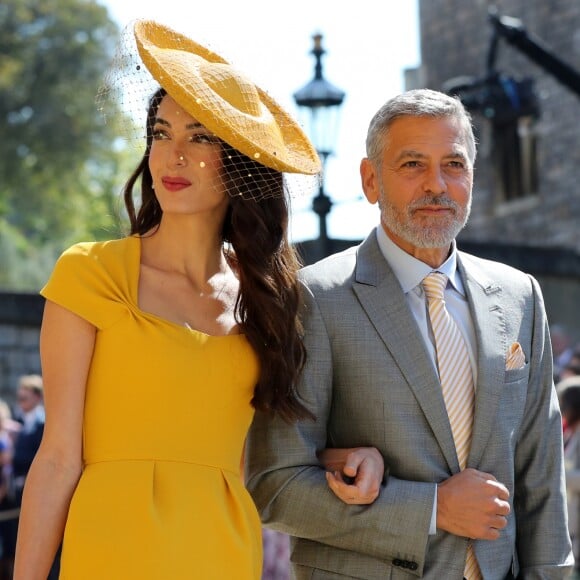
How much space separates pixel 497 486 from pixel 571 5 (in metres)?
19.6

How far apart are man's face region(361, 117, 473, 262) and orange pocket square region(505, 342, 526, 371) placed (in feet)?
1.18

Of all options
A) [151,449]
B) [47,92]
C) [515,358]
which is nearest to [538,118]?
[515,358]

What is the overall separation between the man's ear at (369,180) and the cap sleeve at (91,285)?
2.63 ft

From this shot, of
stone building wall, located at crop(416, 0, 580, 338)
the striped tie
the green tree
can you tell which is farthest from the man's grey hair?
the green tree

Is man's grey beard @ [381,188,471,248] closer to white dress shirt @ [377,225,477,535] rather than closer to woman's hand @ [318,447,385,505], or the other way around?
white dress shirt @ [377,225,477,535]

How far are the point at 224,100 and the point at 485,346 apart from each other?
3.35ft

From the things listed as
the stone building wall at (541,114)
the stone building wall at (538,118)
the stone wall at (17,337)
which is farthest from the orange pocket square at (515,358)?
the stone building wall at (541,114)

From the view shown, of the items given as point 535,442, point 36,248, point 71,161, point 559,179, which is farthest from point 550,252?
point 36,248

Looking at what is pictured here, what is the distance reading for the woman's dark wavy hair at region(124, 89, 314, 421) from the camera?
392 centimetres

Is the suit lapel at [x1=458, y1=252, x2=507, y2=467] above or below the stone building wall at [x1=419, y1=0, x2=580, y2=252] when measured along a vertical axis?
above

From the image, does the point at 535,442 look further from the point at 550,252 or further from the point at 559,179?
the point at 559,179

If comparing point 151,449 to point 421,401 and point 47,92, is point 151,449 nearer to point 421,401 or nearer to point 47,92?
point 421,401

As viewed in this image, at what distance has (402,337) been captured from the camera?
4.05 m

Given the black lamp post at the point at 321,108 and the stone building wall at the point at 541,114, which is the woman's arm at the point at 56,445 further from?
the stone building wall at the point at 541,114
